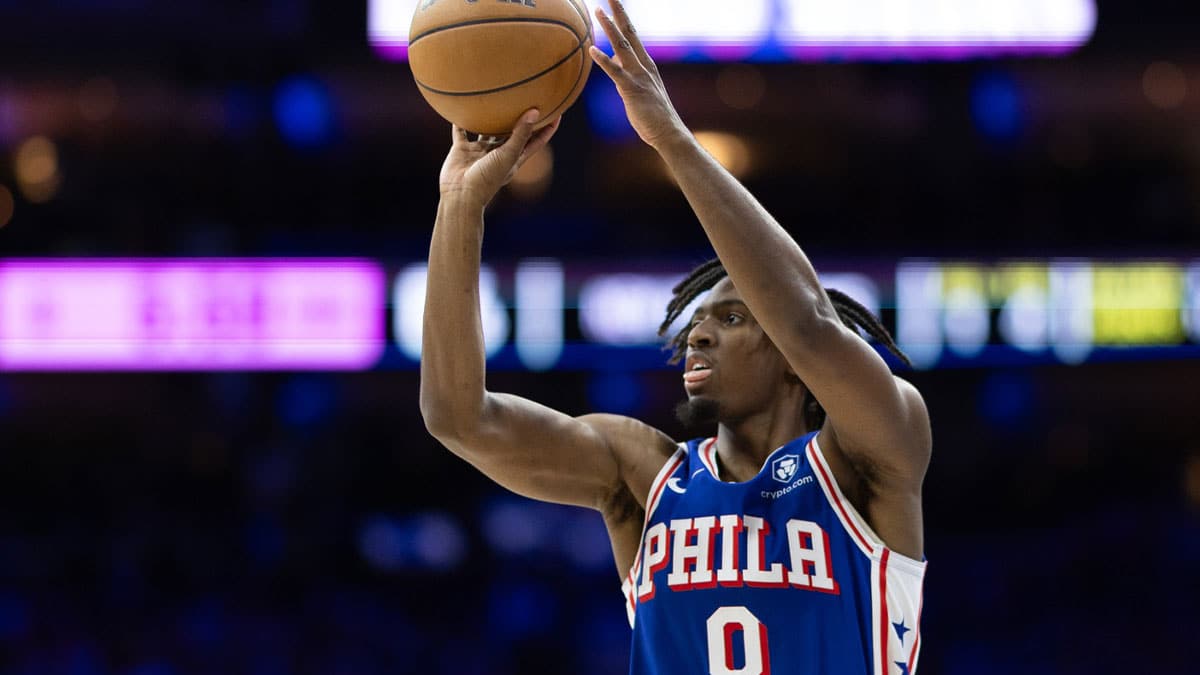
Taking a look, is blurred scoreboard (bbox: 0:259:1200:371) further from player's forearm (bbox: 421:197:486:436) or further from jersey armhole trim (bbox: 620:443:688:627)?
player's forearm (bbox: 421:197:486:436)

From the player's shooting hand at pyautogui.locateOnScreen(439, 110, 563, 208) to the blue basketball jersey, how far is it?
869 mm

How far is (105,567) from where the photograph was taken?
457 inches

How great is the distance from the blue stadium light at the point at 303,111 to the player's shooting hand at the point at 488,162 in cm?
1202

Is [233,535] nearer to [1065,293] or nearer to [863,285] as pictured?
[863,285]

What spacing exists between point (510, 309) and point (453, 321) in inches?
322

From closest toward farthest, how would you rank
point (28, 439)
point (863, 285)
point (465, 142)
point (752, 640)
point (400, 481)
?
1. point (752, 640)
2. point (465, 142)
3. point (863, 285)
4. point (400, 481)
5. point (28, 439)

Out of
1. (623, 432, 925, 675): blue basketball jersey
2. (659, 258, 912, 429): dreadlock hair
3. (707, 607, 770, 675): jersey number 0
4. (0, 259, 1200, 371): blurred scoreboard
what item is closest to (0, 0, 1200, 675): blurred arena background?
(0, 259, 1200, 371): blurred scoreboard

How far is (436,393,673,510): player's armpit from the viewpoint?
3025mm

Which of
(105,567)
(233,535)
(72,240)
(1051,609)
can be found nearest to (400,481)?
(233,535)

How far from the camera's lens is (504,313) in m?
11.0

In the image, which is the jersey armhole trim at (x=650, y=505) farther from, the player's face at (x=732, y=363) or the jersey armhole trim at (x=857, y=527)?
the jersey armhole trim at (x=857, y=527)

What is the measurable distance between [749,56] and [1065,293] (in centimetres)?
347

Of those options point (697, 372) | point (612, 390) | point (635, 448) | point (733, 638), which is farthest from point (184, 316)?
point (733, 638)

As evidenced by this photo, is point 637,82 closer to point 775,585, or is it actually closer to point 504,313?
point 775,585
